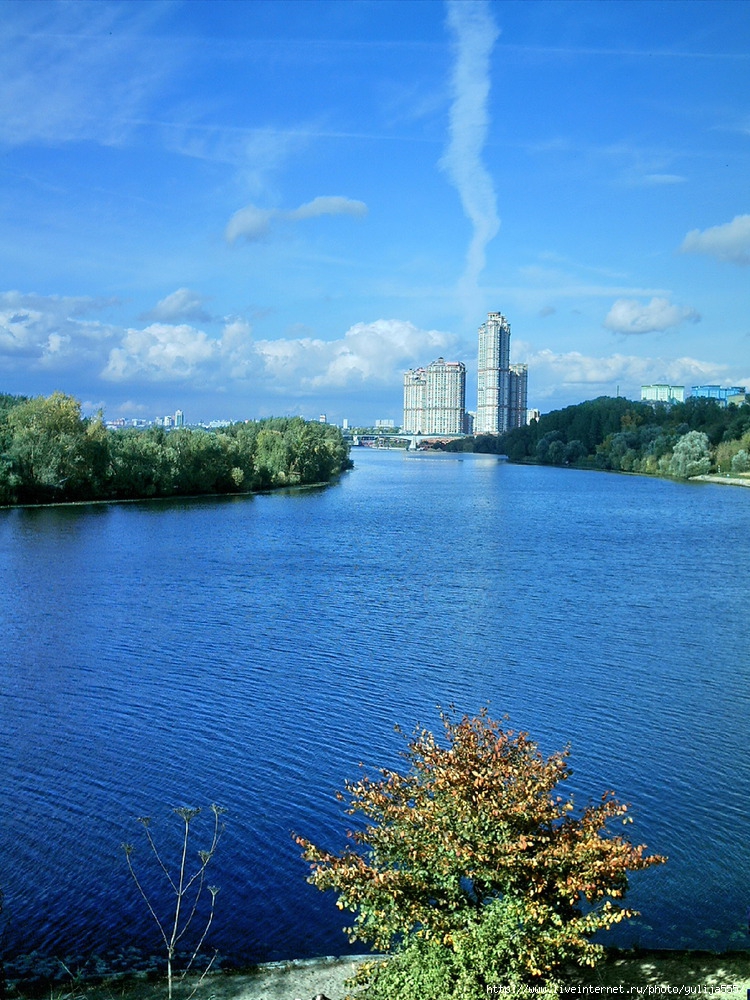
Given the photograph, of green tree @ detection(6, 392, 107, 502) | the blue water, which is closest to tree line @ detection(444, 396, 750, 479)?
the blue water

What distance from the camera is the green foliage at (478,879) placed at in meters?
5.58

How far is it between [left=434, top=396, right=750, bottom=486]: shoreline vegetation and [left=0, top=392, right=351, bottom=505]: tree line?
37555 millimetres

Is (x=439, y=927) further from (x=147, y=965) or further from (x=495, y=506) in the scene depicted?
(x=495, y=506)

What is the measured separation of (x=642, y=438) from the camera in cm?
9606

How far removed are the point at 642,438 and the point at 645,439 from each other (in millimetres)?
598

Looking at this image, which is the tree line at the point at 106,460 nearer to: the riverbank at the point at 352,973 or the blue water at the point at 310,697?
the blue water at the point at 310,697

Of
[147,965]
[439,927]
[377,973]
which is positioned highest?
[439,927]

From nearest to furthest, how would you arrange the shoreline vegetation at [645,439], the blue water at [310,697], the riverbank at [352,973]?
1. the riverbank at [352,973]
2. the blue water at [310,697]
3. the shoreline vegetation at [645,439]

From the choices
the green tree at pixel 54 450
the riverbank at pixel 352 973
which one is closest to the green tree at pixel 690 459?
the green tree at pixel 54 450

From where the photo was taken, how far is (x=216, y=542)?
115 feet

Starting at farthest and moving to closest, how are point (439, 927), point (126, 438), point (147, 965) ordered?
point (126, 438) < point (147, 965) < point (439, 927)

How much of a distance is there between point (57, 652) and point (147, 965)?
11.2 meters

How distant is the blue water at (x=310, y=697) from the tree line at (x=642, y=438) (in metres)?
50.0

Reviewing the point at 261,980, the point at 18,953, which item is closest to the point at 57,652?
the point at 18,953
